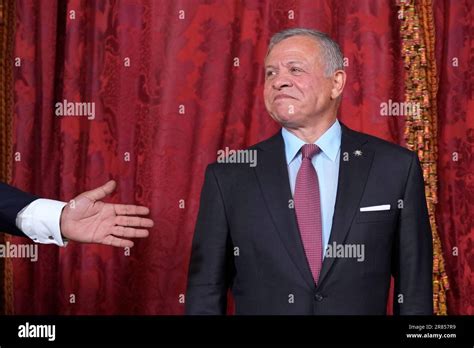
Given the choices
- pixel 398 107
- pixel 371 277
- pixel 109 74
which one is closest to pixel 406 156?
pixel 371 277

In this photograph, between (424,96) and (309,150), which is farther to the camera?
(424,96)

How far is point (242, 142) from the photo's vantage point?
2514 mm

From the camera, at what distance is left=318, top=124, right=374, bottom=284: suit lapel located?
66.2 inches

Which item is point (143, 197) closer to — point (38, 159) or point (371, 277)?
point (38, 159)

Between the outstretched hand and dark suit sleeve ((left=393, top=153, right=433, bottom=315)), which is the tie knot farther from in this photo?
the outstretched hand

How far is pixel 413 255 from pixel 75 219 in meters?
0.77

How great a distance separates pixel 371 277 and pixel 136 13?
130 cm

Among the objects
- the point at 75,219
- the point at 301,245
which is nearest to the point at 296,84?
the point at 301,245

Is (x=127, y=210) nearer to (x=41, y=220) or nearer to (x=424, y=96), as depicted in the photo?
(x=41, y=220)

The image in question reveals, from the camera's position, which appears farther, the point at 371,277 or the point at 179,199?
the point at 179,199

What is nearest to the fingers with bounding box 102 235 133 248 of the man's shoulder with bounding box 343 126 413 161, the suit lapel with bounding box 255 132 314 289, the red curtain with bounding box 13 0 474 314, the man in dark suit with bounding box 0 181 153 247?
the man in dark suit with bounding box 0 181 153 247

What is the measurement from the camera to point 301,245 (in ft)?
5.51

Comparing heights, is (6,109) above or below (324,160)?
above

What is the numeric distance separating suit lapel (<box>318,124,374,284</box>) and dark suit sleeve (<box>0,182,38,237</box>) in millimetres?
691
